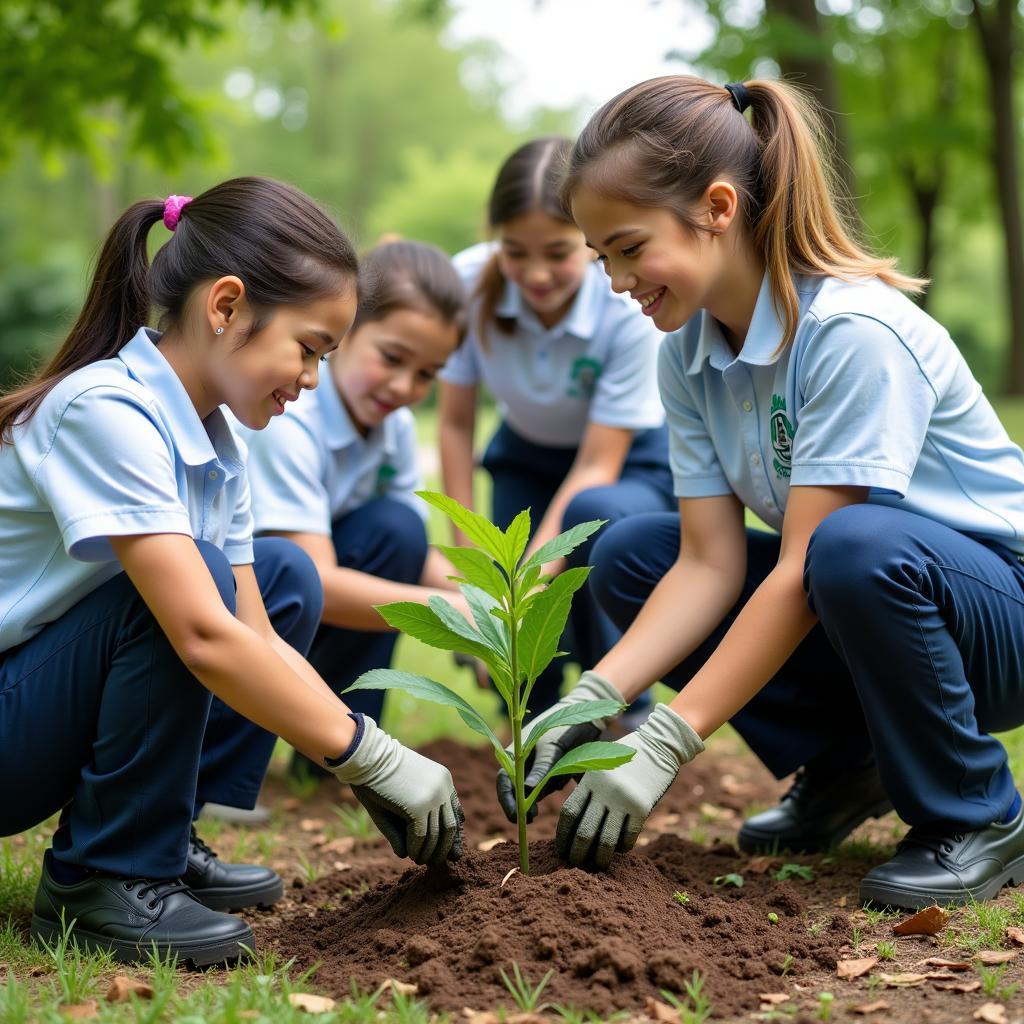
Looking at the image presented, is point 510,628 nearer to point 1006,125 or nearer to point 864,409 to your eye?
point 864,409

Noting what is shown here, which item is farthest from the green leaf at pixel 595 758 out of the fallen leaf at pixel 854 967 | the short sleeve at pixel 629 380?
the short sleeve at pixel 629 380

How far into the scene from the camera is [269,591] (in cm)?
276

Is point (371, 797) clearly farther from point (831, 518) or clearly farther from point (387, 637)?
point (387, 637)

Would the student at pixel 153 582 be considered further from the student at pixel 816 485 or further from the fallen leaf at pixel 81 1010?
the student at pixel 816 485

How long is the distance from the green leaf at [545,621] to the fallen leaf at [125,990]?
0.80 meters

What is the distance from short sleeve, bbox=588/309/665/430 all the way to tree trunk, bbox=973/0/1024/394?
12.1 metres

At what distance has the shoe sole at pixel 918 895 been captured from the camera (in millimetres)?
2238

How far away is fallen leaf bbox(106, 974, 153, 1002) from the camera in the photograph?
73.5 inches

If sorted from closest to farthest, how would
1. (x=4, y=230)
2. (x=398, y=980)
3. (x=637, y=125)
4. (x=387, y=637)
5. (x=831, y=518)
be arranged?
(x=398, y=980) → (x=831, y=518) → (x=637, y=125) → (x=387, y=637) → (x=4, y=230)

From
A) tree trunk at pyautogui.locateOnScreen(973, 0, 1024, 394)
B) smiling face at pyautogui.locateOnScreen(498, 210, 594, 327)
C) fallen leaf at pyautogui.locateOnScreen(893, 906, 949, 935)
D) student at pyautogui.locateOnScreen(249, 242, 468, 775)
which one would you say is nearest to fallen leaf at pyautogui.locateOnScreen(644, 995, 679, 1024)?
fallen leaf at pyautogui.locateOnScreen(893, 906, 949, 935)

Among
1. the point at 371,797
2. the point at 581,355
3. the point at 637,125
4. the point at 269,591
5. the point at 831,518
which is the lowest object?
the point at 371,797

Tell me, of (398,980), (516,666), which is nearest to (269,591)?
(516,666)

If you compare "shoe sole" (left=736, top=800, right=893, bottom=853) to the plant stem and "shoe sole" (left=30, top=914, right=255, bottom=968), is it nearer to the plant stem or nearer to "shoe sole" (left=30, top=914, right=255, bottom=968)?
the plant stem

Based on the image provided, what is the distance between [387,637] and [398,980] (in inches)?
66.5
